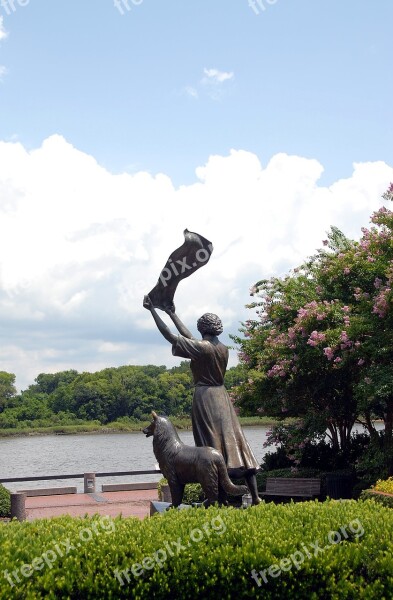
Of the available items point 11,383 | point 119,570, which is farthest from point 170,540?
point 11,383

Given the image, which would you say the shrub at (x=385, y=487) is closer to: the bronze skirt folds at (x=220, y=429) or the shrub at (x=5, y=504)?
the bronze skirt folds at (x=220, y=429)

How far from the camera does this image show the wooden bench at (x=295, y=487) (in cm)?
1401

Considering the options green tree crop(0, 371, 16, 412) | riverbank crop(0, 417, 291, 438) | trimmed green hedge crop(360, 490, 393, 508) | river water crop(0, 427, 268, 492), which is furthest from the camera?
green tree crop(0, 371, 16, 412)

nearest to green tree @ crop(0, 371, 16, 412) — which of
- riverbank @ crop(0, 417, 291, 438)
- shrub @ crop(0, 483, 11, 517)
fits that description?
riverbank @ crop(0, 417, 291, 438)

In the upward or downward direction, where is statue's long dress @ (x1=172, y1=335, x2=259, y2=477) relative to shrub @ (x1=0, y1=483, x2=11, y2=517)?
upward

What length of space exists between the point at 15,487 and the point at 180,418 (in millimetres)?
24025

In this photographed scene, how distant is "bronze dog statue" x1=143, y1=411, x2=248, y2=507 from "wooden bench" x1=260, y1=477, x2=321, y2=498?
24.2ft

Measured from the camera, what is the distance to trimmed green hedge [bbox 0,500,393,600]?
15.8ft

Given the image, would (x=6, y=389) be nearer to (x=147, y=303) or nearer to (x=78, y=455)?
(x=78, y=455)

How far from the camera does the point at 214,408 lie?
7.19 m

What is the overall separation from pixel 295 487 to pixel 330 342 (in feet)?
10.3

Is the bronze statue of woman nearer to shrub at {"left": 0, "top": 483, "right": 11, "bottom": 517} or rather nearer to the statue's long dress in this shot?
the statue's long dress

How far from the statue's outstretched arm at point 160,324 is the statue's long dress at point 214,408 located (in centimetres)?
8

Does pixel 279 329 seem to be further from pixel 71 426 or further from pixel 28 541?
pixel 71 426
